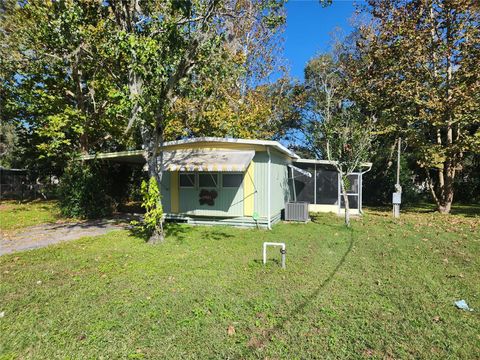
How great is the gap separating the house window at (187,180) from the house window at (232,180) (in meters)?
1.31

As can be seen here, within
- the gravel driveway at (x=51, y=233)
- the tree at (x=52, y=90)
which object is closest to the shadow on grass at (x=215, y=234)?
the gravel driveway at (x=51, y=233)

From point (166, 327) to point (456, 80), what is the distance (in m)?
17.2

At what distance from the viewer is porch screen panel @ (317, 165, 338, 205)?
15.7m

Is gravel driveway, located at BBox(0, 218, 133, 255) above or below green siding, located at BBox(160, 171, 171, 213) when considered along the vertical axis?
below

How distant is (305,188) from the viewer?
640 inches

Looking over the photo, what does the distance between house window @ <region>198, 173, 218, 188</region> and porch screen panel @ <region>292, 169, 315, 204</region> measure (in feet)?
20.4

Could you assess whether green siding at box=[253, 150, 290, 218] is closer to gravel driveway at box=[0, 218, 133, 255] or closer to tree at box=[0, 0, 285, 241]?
tree at box=[0, 0, 285, 241]

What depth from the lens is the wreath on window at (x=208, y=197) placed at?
11.3 m

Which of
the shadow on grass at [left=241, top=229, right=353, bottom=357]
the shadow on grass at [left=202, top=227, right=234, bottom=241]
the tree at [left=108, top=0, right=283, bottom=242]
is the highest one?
the tree at [left=108, top=0, right=283, bottom=242]

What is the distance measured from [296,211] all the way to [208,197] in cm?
390

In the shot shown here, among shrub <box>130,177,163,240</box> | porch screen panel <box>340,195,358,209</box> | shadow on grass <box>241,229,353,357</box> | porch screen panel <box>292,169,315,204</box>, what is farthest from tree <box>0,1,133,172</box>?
porch screen panel <box>340,195,358,209</box>

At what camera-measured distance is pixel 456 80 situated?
47.8ft

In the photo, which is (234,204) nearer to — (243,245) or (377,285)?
(243,245)

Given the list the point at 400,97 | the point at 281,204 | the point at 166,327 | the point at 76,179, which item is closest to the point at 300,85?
the point at 400,97
